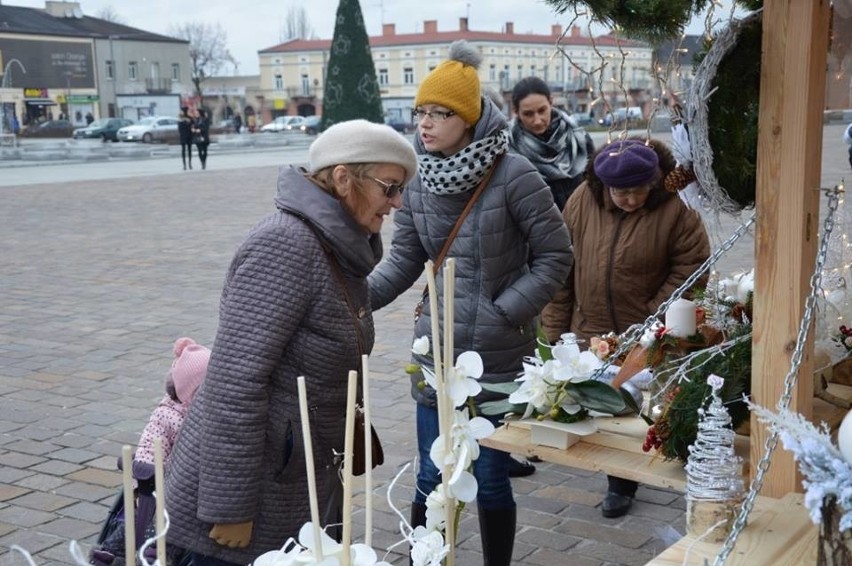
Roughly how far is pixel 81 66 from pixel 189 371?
77.8m

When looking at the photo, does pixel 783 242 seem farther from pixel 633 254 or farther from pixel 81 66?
pixel 81 66

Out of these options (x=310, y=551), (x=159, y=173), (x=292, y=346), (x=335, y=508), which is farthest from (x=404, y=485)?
(x=159, y=173)

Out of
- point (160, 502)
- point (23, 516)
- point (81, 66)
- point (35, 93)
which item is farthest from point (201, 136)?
point (81, 66)

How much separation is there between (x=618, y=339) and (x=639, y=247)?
133 cm

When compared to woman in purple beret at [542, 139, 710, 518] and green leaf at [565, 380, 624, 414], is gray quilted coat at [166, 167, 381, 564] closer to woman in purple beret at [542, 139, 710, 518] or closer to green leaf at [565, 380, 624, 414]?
green leaf at [565, 380, 624, 414]

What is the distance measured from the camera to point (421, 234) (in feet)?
11.6

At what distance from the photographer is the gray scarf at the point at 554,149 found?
5176mm

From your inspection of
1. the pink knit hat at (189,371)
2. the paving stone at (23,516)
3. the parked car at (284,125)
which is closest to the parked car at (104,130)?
the parked car at (284,125)

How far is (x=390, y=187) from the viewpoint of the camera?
2.56m

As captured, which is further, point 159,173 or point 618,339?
point 159,173

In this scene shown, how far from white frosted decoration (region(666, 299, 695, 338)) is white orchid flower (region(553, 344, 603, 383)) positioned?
25cm

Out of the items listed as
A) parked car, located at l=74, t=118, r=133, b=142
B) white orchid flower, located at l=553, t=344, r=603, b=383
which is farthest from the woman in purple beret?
parked car, located at l=74, t=118, r=133, b=142

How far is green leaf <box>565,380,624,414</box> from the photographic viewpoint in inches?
103

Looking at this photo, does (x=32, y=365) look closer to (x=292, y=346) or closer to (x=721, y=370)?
(x=292, y=346)
